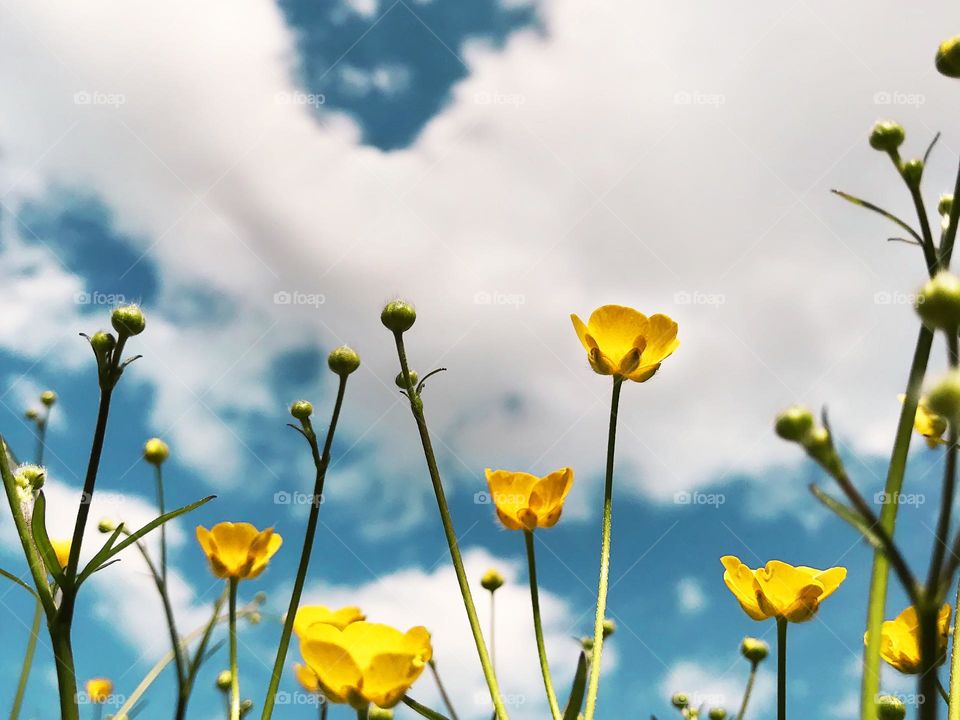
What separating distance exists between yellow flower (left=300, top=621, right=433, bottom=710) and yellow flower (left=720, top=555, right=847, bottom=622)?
61cm

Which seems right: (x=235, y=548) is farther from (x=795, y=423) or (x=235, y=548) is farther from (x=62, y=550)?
(x=795, y=423)

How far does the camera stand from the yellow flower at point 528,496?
133 centimetres

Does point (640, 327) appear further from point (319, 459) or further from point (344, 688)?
point (344, 688)

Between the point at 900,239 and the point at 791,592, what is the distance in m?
0.65

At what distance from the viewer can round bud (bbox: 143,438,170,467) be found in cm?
185

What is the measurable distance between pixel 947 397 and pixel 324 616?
43.7 inches

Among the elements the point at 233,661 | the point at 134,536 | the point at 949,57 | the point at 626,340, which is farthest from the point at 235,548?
the point at 949,57

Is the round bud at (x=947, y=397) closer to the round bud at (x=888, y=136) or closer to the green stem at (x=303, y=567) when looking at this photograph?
the round bud at (x=888, y=136)

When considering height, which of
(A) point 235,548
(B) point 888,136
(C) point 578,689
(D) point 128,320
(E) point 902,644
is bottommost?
(C) point 578,689

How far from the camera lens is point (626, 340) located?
1429 millimetres

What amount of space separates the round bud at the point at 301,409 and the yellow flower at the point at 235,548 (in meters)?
0.42

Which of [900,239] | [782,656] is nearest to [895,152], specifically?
[900,239]

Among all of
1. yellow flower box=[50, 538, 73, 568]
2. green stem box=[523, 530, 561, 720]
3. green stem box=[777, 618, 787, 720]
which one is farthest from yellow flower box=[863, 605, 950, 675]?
yellow flower box=[50, 538, 73, 568]

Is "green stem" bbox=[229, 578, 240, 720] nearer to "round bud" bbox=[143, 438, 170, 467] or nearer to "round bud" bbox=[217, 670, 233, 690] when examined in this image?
"round bud" bbox=[143, 438, 170, 467]
